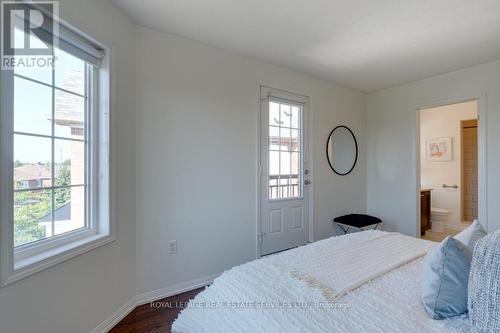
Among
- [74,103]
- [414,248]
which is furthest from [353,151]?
[74,103]

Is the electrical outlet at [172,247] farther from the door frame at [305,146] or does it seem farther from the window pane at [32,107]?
the window pane at [32,107]

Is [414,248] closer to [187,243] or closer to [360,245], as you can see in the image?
[360,245]

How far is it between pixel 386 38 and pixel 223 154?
6.37ft

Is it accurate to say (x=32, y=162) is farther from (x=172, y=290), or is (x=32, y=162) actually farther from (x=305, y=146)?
(x=305, y=146)

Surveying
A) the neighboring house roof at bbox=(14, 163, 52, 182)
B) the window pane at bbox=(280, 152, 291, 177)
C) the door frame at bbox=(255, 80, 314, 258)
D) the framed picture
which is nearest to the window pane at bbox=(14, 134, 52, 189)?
the neighboring house roof at bbox=(14, 163, 52, 182)

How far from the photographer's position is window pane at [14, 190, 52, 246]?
4.29 ft

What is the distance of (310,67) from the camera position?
117 inches

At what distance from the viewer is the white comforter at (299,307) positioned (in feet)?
2.98

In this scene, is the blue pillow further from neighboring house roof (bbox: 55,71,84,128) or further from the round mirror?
the round mirror

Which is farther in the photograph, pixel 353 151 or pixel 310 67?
pixel 353 151

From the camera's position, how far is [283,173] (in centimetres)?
302

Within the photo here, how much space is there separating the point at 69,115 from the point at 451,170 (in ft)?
18.9

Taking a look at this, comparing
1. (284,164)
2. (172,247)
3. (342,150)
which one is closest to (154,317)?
(172,247)

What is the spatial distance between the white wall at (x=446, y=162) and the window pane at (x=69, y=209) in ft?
17.9
